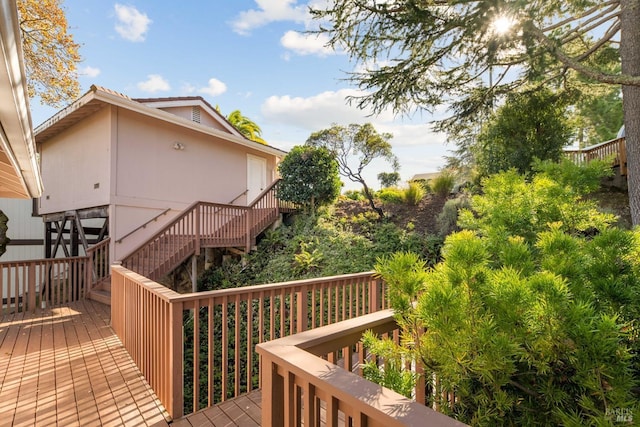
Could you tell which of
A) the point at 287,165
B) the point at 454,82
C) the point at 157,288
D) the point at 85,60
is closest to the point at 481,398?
the point at 157,288

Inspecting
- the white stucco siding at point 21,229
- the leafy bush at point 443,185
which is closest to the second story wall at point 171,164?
the leafy bush at point 443,185

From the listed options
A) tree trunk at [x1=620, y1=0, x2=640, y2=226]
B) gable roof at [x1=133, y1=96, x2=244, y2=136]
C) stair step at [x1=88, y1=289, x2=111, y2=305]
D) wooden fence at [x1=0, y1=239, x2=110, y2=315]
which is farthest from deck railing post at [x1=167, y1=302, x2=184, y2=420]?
tree trunk at [x1=620, y1=0, x2=640, y2=226]

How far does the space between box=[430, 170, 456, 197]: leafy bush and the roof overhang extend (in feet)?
34.1

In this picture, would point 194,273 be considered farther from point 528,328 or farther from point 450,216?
point 528,328

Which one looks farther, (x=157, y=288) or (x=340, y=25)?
(x=340, y=25)

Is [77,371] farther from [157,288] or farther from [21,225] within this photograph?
[21,225]

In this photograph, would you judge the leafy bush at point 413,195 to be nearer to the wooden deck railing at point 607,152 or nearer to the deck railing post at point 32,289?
the wooden deck railing at point 607,152

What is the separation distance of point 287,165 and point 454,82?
5.21 meters

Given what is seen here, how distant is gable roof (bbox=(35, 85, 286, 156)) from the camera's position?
7383 millimetres

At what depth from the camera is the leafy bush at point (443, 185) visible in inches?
427

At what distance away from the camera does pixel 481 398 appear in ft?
4.04

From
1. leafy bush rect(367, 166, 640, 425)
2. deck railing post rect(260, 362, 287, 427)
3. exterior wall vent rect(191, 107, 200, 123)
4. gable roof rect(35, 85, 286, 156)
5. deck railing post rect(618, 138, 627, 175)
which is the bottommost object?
deck railing post rect(260, 362, 287, 427)

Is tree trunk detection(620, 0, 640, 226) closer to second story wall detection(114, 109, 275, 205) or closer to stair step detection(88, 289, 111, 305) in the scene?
second story wall detection(114, 109, 275, 205)

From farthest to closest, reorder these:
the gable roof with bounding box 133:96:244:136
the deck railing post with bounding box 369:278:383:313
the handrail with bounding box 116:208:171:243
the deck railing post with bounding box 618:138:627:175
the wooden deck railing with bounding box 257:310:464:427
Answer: the deck railing post with bounding box 618:138:627:175, the gable roof with bounding box 133:96:244:136, the handrail with bounding box 116:208:171:243, the deck railing post with bounding box 369:278:383:313, the wooden deck railing with bounding box 257:310:464:427
